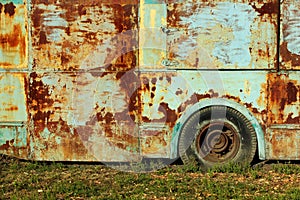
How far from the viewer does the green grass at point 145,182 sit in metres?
5.38

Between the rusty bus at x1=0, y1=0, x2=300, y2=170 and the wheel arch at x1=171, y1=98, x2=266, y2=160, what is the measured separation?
0.04 feet

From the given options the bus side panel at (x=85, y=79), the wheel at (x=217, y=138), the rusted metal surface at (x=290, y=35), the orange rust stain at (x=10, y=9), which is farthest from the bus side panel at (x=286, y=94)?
the orange rust stain at (x=10, y=9)

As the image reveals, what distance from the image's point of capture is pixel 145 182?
580 cm

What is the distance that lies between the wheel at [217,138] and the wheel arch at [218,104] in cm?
6

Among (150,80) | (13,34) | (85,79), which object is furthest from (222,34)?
(13,34)

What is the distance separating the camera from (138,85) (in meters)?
6.22

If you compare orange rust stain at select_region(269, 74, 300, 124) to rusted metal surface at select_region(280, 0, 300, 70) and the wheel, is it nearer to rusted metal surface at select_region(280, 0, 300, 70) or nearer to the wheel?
rusted metal surface at select_region(280, 0, 300, 70)

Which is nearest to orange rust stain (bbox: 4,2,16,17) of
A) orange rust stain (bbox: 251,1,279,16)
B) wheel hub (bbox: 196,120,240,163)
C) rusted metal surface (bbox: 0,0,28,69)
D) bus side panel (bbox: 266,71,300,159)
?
rusted metal surface (bbox: 0,0,28,69)

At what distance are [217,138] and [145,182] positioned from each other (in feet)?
3.80

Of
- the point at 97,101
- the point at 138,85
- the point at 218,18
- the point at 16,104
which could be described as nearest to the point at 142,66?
the point at 138,85

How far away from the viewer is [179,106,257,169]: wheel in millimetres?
6246

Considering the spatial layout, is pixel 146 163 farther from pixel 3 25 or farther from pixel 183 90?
pixel 3 25

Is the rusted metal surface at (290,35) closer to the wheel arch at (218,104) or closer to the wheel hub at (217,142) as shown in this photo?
the wheel arch at (218,104)

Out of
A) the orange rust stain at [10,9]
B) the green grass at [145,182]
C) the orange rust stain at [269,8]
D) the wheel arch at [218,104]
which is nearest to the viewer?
the green grass at [145,182]
